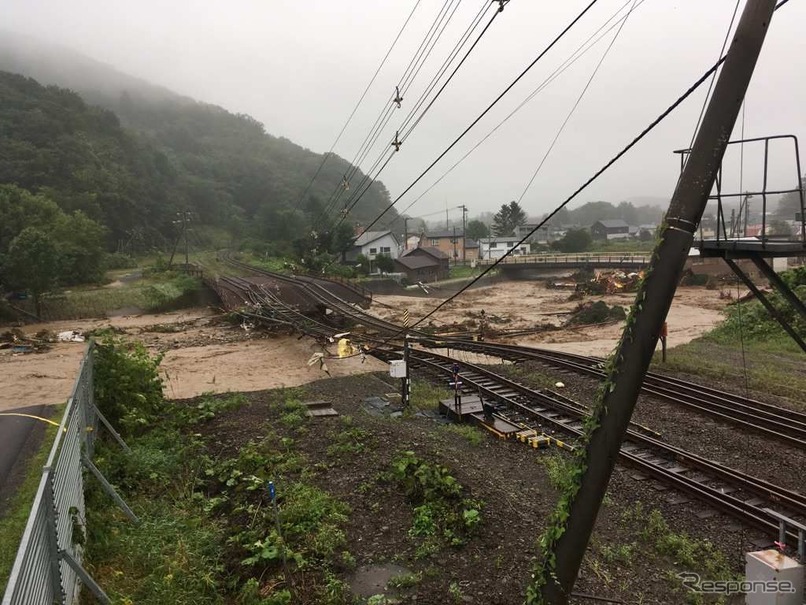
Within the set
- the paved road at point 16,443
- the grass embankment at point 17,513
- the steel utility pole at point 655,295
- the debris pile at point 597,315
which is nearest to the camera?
the steel utility pole at point 655,295

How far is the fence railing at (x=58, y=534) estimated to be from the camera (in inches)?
150

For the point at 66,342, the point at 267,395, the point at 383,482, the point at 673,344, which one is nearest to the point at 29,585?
the point at 383,482

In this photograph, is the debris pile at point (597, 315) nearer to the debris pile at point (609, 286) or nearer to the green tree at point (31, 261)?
the debris pile at point (609, 286)

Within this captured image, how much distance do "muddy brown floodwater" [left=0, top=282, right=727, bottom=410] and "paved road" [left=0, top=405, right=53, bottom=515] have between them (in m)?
2.20

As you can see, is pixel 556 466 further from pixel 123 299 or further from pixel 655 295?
pixel 123 299

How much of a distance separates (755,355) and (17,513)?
23196 mm

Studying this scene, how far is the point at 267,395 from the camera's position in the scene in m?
15.5

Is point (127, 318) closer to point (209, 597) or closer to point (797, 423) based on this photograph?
point (209, 597)

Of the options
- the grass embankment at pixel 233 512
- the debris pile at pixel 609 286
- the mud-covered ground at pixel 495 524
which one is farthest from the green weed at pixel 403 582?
the debris pile at pixel 609 286

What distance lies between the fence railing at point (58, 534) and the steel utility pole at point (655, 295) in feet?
11.8

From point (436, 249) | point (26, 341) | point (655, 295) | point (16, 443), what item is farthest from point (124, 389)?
point (436, 249)

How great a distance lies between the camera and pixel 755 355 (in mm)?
20125

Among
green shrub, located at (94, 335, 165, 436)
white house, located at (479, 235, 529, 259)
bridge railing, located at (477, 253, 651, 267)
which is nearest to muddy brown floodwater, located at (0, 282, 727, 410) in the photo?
green shrub, located at (94, 335, 165, 436)

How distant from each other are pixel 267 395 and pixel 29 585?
11711 millimetres
